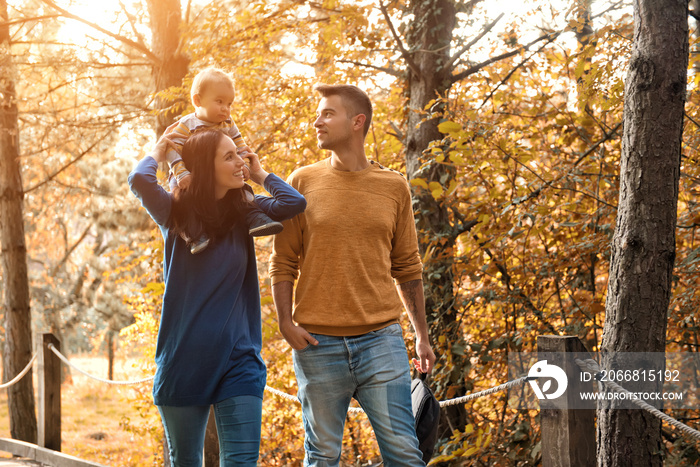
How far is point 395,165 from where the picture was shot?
6730mm

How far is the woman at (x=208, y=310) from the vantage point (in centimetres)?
225

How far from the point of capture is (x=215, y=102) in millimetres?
2836

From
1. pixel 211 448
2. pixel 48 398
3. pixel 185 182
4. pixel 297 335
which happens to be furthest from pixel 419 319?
pixel 48 398

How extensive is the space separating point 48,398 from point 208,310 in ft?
12.3

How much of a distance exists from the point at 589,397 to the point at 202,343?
1.44m

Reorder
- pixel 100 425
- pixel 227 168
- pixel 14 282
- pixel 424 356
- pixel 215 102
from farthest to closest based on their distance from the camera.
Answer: pixel 100 425 < pixel 14 282 < pixel 215 102 < pixel 424 356 < pixel 227 168

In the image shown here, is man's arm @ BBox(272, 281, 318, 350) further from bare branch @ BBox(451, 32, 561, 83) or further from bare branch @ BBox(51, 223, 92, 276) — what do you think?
bare branch @ BBox(51, 223, 92, 276)

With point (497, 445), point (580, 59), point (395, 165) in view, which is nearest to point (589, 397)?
point (497, 445)

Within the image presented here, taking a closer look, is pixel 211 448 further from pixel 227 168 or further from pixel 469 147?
pixel 227 168

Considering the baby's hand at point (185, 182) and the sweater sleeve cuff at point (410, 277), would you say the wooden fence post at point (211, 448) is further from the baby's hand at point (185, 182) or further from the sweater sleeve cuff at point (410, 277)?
the baby's hand at point (185, 182)

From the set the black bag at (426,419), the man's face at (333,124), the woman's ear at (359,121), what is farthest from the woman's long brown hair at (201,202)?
the black bag at (426,419)

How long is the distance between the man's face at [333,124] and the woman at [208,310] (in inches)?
11.5

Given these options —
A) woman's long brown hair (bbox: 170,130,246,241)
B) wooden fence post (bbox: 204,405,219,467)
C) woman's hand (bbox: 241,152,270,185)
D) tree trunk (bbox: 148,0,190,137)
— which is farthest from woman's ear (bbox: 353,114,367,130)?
tree trunk (bbox: 148,0,190,137)

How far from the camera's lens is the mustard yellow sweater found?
2488 millimetres
